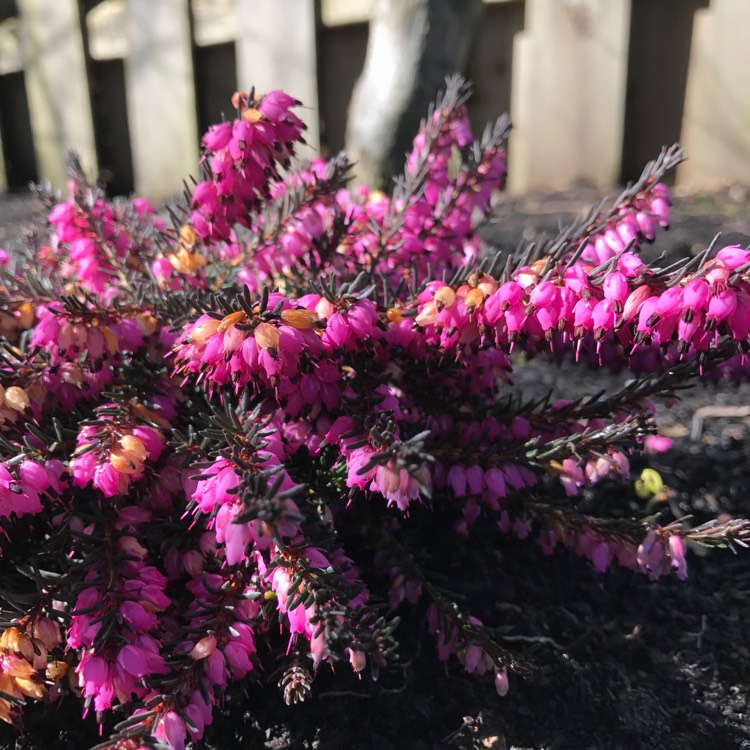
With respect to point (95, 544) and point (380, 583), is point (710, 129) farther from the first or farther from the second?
point (95, 544)

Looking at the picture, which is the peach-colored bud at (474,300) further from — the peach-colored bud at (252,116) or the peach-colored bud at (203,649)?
the peach-colored bud at (203,649)

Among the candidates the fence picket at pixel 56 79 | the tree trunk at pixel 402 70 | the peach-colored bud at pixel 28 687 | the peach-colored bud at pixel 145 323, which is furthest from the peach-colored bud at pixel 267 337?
the fence picket at pixel 56 79

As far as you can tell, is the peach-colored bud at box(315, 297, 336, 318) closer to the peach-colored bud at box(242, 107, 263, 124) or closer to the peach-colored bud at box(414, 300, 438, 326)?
the peach-colored bud at box(414, 300, 438, 326)

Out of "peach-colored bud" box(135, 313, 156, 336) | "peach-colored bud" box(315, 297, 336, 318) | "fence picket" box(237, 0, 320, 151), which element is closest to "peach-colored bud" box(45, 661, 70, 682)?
"peach-colored bud" box(135, 313, 156, 336)

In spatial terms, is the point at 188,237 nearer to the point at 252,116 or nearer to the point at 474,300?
the point at 252,116

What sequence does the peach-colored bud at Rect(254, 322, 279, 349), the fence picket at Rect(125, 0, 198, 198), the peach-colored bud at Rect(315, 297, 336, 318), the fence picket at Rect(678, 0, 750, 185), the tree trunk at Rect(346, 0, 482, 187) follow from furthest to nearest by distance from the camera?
1. the fence picket at Rect(125, 0, 198, 198)
2. the fence picket at Rect(678, 0, 750, 185)
3. the tree trunk at Rect(346, 0, 482, 187)
4. the peach-colored bud at Rect(315, 297, 336, 318)
5. the peach-colored bud at Rect(254, 322, 279, 349)

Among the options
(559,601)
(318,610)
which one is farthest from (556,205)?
(318,610)

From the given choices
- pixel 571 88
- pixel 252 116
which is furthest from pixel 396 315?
pixel 571 88
